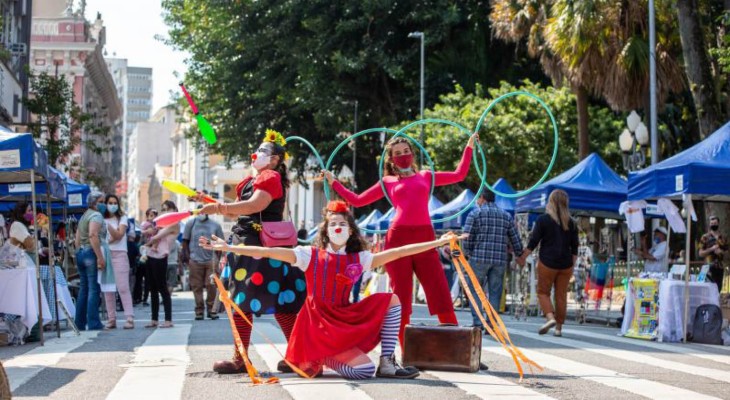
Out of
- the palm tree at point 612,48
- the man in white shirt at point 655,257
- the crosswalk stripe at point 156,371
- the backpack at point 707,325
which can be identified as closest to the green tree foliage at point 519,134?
the palm tree at point 612,48

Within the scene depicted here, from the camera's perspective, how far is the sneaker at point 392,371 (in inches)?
362

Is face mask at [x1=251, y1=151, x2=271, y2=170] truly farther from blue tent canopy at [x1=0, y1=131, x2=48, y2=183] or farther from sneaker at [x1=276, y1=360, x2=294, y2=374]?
blue tent canopy at [x1=0, y1=131, x2=48, y2=183]

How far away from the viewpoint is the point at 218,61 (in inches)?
1641

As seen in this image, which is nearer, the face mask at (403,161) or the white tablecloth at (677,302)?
the face mask at (403,161)

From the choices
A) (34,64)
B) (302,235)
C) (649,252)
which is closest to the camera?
(649,252)

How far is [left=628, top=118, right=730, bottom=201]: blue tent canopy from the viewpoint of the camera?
15.1 metres

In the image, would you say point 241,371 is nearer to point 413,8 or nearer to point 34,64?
point 413,8

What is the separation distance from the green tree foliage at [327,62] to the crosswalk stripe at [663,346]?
23.1 metres

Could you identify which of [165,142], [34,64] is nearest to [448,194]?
[34,64]

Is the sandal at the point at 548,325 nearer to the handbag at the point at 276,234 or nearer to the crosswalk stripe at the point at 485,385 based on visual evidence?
the crosswalk stripe at the point at 485,385

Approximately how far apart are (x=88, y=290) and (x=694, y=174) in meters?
7.86

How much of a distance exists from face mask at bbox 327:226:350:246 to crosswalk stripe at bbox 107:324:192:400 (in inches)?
60.7

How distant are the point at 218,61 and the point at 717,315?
2864cm

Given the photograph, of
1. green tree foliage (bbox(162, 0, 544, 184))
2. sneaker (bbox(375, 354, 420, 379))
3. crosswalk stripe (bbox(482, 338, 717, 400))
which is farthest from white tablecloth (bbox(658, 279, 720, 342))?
green tree foliage (bbox(162, 0, 544, 184))
